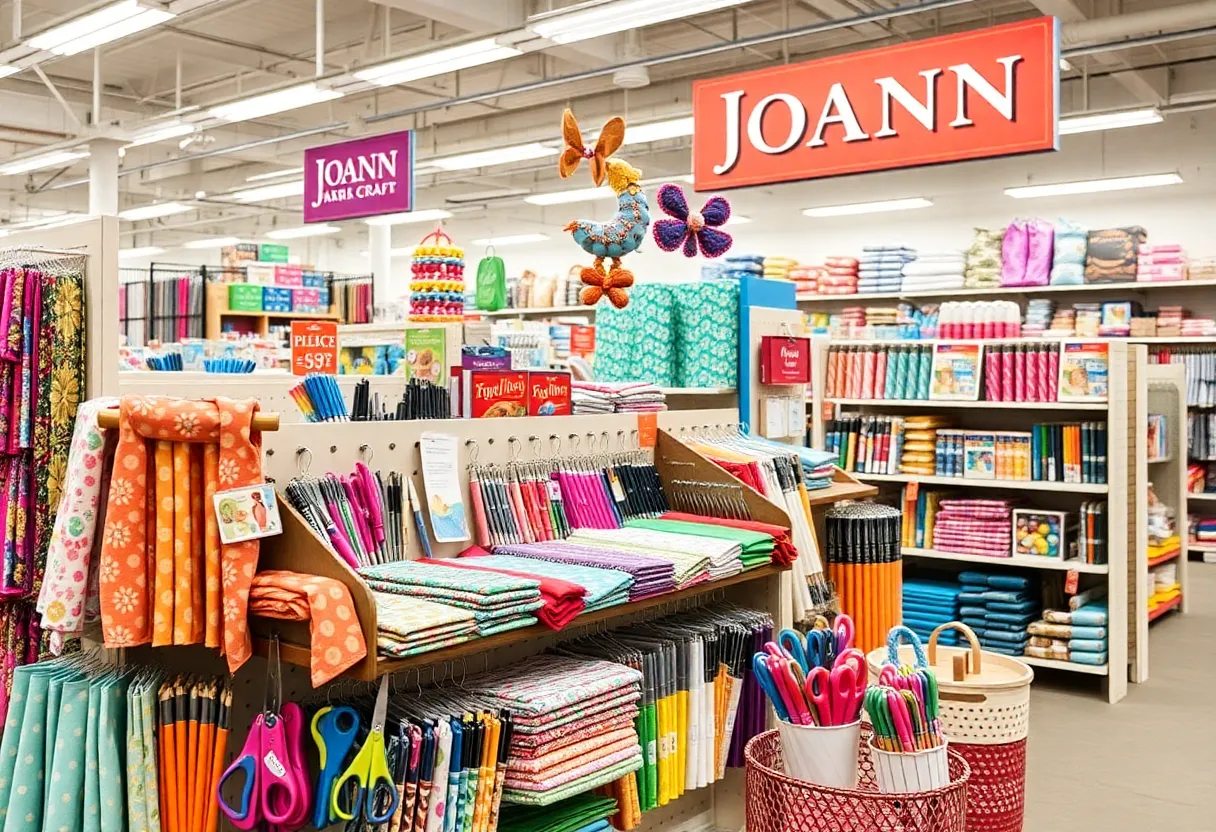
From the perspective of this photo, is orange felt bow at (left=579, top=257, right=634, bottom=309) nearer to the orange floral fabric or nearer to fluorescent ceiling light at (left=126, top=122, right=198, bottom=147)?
the orange floral fabric

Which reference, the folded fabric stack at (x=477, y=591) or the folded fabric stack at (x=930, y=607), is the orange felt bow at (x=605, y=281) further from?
the folded fabric stack at (x=930, y=607)

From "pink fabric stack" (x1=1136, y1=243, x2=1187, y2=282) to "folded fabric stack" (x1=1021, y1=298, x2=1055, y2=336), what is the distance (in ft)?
2.70

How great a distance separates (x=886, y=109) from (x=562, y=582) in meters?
3.08

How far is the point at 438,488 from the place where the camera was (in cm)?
282

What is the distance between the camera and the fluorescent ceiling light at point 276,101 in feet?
27.5

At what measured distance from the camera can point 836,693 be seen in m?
2.38

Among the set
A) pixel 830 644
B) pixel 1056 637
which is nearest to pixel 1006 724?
pixel 830 644

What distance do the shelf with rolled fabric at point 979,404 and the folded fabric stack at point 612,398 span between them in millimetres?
2768

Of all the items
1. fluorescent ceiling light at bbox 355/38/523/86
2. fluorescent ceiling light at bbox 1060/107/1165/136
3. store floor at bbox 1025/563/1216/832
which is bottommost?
store floor at bbox 1025/563/1216/832

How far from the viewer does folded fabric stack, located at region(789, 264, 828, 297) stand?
1186 centimetres

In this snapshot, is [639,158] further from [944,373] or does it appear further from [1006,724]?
[1006,724]

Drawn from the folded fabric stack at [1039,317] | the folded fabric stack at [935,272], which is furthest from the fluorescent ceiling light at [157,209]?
the folded fabric stack at [1039,317]

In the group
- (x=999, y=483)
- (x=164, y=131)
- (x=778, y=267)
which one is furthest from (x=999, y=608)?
(x=164, y=131)

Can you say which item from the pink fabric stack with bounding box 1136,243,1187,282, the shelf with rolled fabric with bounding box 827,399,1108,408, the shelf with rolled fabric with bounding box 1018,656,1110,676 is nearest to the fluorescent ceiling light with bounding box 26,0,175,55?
the shelf with rolled fabric with bounding box 827,399,1108,408
